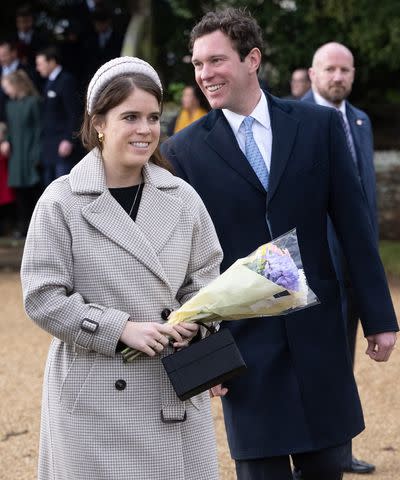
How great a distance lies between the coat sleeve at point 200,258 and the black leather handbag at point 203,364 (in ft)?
0.47

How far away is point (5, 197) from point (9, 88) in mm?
1663

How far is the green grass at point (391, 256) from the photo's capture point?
12.1 meters

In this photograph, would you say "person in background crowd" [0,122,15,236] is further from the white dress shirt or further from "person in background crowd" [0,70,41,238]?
the white dress shirt

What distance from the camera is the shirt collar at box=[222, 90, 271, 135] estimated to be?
4.29 metres

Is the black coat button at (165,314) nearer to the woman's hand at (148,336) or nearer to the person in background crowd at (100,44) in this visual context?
the woman's hand at (148,336)

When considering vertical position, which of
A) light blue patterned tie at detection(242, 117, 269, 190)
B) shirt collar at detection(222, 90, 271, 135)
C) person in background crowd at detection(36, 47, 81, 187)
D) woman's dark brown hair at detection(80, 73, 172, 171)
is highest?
woman's dark brown hair at detection(80, 73, 172, 171)

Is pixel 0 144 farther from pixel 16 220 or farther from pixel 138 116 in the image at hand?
pixel 138 116

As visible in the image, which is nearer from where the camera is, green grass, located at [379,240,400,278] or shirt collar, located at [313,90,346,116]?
shirt collar, located at [313,90,346,116]

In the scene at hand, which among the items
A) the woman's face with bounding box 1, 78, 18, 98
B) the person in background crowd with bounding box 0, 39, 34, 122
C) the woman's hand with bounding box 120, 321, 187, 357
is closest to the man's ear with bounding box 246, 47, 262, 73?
the woman's hand with bounding box 120, 321, 187, 357

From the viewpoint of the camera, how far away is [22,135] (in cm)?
1354

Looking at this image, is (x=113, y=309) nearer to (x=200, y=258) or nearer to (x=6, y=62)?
(x=200, y=258)

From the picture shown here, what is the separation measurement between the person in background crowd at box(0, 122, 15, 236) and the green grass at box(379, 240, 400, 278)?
4.51 m

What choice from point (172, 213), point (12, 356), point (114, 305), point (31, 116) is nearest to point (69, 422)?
point (114, 305)

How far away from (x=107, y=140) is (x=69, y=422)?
847 mm
